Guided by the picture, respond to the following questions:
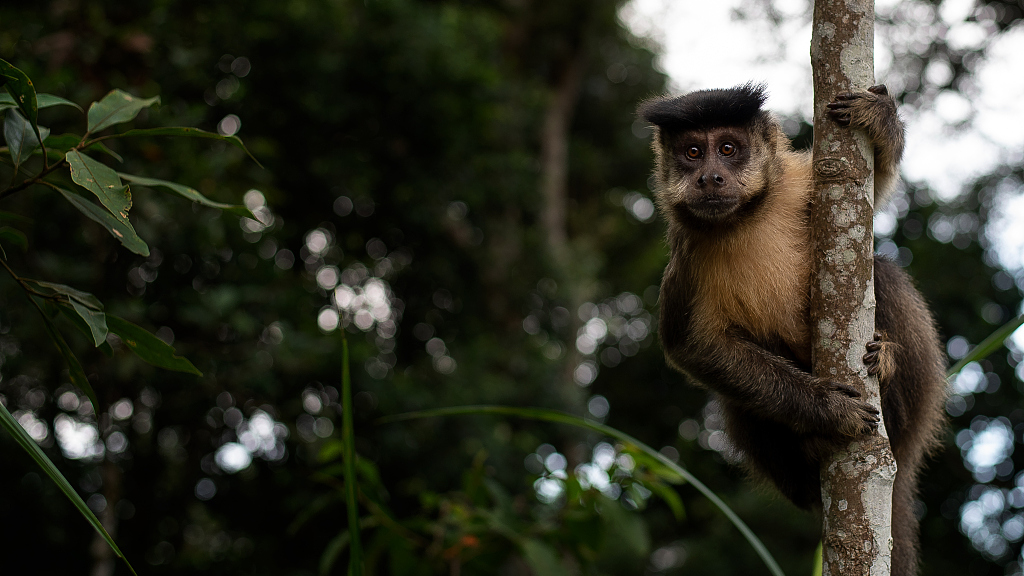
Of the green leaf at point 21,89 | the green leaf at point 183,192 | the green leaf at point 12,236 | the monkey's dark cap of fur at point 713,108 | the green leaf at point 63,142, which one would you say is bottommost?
the green leaf at point 12,236

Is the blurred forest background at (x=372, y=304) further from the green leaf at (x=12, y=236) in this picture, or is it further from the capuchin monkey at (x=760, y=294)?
the green leaf at (x=12, y=236)

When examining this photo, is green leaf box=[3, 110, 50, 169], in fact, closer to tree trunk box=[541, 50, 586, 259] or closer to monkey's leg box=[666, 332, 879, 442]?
monkey's leg box=[666, 332, 879, 442]

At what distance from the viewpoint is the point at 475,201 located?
10727mm

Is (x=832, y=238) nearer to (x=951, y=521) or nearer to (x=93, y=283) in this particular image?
(x=93, y=283)

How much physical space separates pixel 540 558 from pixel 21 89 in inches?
104

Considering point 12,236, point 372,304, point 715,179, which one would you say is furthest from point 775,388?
point 372,304

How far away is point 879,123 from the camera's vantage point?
9.25ft

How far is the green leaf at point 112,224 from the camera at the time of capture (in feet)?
6.53

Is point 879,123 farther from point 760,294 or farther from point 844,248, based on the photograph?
Answer: point 760,294

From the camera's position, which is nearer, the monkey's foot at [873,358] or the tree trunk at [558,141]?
the monkey's foot at [873,358]

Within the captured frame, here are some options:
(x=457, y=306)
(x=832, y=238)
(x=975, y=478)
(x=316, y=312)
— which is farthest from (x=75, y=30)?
(x=975, y=478)

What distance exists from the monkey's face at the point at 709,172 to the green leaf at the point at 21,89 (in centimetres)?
233

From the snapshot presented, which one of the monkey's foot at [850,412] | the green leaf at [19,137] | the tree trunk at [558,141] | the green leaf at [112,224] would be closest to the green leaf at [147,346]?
the green leaf at [112,224]

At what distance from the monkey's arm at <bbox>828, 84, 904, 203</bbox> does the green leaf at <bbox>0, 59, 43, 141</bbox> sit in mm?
2297
